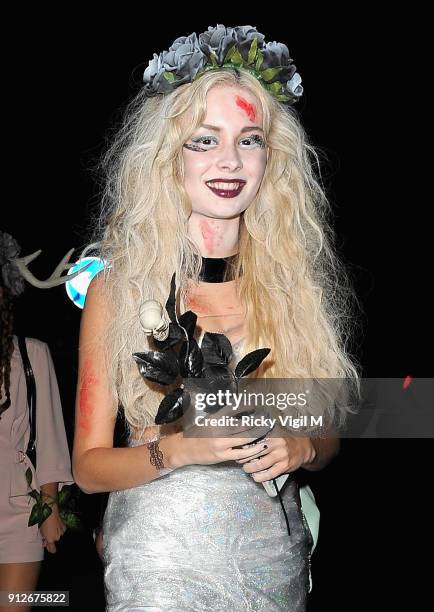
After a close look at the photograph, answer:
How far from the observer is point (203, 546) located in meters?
2.35

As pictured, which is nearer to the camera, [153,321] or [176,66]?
[153,321]

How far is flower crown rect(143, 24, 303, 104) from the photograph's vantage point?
2.58 metres

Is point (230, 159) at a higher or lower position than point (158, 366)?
higher

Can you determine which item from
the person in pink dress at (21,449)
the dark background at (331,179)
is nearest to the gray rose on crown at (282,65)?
the person in pink dress at (21,449)

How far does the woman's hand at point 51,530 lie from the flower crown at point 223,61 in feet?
4.89

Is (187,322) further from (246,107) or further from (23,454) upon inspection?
(23,454)

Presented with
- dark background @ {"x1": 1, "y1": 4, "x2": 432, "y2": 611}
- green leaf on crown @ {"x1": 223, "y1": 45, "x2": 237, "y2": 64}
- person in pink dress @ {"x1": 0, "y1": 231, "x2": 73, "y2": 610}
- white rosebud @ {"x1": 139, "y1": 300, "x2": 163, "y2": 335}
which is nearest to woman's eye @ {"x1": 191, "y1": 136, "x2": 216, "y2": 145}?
green leaf on crown @ {"x1": 223, "y1": 45, "x2": 237, "y2": 64}

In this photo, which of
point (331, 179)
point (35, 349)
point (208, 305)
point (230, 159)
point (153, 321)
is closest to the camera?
point (153, 321)

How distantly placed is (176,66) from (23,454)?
1.48 m

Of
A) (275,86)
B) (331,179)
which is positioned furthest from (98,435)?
(331,179)

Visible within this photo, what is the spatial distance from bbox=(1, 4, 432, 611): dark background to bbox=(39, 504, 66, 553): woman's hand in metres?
1.06

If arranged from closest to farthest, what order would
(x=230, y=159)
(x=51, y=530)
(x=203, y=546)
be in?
(x=203, y=546) → (x=230, y=159) → (x=51, y=530)

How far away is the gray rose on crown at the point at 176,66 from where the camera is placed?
101 inches

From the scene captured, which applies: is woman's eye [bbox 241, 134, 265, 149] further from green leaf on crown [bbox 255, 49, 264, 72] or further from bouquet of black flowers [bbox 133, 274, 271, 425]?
bouquet of black flowers [bbox 133, 274, 271, 425]
